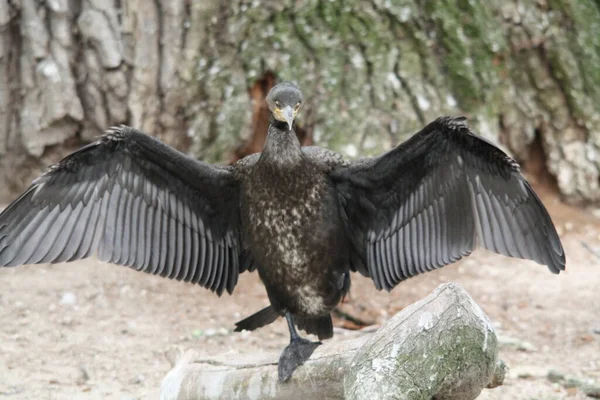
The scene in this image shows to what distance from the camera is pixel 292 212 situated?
4.47m

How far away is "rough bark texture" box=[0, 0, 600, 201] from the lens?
20.2 ft

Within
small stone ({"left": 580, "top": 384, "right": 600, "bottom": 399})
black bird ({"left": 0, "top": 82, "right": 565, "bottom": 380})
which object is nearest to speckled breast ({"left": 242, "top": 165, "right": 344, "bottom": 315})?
black bird ({"left": 0, "top": 82, "right": 565, "bottom": 380})

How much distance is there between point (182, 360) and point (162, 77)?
259cm

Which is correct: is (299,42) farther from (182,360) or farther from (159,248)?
(182,360)

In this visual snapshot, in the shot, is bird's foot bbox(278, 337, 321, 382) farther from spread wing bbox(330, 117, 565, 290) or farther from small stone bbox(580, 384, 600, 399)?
small stone bbox(580, 384, 600, 399)

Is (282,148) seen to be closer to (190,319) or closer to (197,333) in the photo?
(197,333)

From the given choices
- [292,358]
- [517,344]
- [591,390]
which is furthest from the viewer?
[517,344]

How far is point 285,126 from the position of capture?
14.7 ft

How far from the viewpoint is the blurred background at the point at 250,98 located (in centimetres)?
590

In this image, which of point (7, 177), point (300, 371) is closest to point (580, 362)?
point (300, 371)

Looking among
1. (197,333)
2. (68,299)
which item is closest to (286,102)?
(197,333)

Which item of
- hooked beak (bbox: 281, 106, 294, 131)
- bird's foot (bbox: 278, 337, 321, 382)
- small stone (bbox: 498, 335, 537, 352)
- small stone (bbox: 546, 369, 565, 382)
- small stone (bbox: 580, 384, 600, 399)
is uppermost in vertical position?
hooked beak (bbox: 281, 106, 294, 131)

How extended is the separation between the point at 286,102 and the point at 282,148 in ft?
0.76

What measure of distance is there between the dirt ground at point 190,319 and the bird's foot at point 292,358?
0.70m
